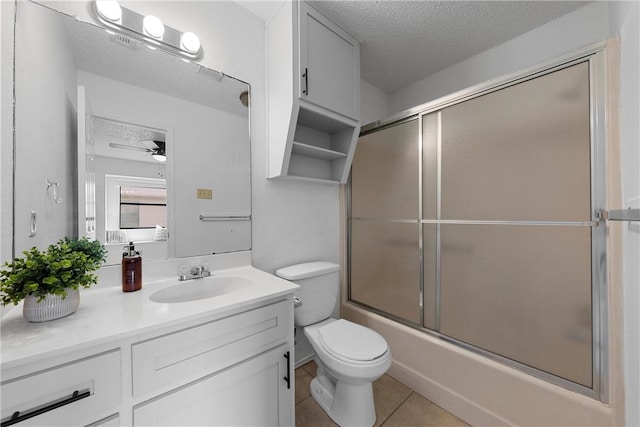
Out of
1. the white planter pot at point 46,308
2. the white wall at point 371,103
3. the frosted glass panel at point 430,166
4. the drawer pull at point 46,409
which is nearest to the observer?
the drawer pull at point 46,409

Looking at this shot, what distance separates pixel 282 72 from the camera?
4.97 ft

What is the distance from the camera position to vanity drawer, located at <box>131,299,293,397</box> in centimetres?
78

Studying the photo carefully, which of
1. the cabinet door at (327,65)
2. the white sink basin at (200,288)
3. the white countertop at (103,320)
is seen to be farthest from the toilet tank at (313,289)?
the cabinet door at (327,65)

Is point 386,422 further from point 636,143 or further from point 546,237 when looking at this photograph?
point 636,143

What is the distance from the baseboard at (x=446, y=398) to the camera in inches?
51.7

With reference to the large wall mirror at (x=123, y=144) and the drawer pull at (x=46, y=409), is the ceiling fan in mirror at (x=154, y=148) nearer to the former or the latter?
the large wall mirror at (x=123, y=144)

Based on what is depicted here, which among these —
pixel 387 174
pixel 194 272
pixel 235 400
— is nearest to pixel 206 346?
pixel 235 400

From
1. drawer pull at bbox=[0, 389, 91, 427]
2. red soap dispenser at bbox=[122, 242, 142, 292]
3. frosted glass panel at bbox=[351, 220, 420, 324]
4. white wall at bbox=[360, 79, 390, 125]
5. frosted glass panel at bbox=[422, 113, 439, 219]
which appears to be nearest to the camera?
drawer pull at bbox=[0, 389, 91, 427]

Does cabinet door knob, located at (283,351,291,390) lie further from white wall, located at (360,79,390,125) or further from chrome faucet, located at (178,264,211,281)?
white wall, located at (360,79,390,125)

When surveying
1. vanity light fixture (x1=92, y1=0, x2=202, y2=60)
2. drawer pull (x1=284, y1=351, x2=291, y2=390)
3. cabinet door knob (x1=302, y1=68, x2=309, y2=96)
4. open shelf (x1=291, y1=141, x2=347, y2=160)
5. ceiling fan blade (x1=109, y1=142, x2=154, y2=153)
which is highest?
vanity light fixture (x1=92, y1=0, x2=202, y2=60)

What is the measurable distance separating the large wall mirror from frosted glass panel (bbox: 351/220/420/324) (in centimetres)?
99

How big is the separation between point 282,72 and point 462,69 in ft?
5.27

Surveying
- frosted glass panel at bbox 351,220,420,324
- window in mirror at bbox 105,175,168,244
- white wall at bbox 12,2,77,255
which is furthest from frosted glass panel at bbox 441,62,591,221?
white wall at bbox 12,2,77,255

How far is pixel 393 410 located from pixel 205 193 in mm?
1677
